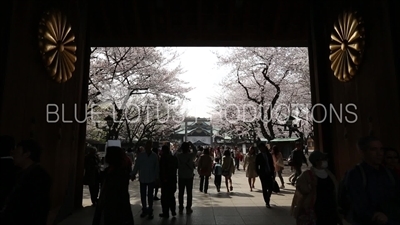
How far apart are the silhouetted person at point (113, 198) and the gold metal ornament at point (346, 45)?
13.3 feet

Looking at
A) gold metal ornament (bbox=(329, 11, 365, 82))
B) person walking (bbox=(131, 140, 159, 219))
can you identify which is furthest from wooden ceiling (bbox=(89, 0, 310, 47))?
Result: person walking (bbox=(131, 140, 159, 219))

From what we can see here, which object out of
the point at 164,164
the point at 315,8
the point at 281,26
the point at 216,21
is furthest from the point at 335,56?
the point at 164,164

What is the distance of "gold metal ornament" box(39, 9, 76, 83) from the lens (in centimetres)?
431

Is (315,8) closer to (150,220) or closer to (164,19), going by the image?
(164,19)

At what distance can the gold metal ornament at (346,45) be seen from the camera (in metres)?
4.46

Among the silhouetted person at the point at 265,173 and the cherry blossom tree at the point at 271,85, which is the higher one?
the cherry blossom tree at the point at 271,85

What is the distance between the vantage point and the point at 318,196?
9.70ft

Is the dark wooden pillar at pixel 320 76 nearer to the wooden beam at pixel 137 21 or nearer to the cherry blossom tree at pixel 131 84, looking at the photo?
the wooden beam at pixel 137 21

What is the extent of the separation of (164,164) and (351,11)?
4392 millimetres

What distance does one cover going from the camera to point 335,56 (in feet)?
17.1
